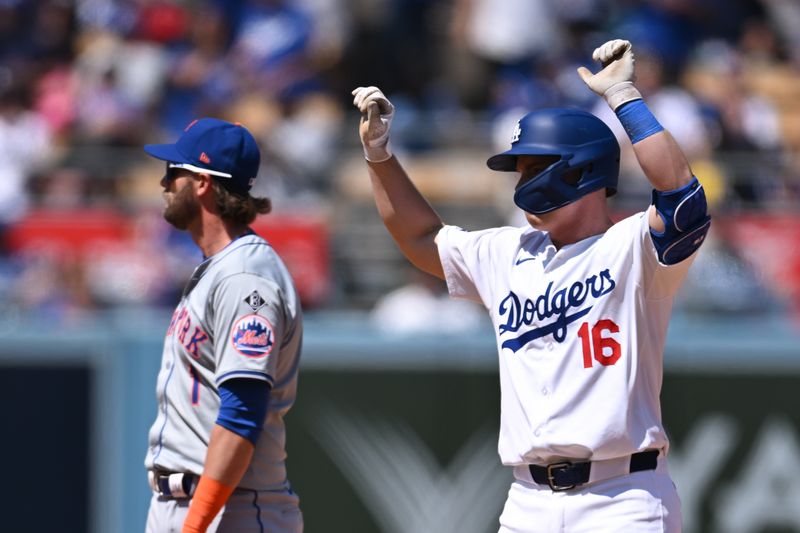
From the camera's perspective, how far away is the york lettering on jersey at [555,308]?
3832 millimetres

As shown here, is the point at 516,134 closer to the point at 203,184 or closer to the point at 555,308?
the point at 555,308

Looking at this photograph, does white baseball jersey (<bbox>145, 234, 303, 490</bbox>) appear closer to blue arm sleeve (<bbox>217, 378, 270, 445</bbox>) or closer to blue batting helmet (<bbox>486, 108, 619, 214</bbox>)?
blue arm sleeve (<bbox>217, 378, 270, 445</bbox>)

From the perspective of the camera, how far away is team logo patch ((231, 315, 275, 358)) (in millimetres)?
3914

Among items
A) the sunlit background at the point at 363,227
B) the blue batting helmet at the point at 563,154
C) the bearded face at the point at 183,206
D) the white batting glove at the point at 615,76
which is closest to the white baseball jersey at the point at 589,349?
the blue batting helmet at the point at 563,154

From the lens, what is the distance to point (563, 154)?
3.89 m

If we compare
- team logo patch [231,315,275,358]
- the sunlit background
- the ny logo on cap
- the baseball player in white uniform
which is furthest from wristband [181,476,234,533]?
the sunlit background

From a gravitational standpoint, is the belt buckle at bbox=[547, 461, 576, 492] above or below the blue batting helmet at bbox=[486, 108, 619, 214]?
below

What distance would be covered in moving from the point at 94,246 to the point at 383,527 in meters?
3.69

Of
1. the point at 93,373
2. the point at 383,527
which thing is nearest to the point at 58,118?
the point at 93,373

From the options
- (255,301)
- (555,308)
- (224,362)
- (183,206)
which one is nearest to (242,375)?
(224,362)

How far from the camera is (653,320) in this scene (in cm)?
384

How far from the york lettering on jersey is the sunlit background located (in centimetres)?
351

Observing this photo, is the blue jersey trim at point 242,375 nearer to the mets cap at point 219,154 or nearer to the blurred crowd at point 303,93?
the mets cap at point 219,154

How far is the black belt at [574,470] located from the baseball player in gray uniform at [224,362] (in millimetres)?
865
